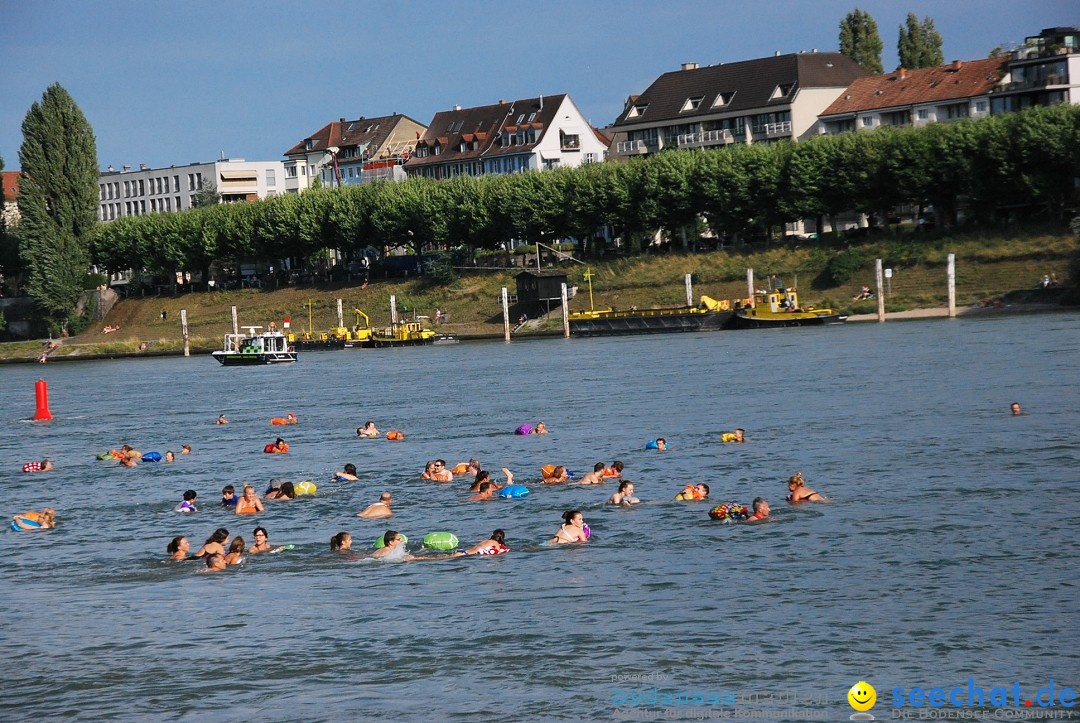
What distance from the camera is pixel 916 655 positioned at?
68.4 feet

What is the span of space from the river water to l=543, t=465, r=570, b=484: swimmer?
0.84 m

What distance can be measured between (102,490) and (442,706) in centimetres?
2473

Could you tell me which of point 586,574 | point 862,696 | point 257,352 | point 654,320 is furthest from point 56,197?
point 862,696

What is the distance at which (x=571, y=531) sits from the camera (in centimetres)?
2966

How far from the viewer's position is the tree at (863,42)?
168 m

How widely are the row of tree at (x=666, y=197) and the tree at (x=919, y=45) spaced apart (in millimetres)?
52690

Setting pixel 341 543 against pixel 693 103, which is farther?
pixel 693 103

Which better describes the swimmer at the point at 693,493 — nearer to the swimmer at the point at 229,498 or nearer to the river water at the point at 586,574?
the river water at the point at 586,574

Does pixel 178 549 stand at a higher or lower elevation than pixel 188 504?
lower

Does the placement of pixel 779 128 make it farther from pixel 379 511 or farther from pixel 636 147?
pixel 379 511

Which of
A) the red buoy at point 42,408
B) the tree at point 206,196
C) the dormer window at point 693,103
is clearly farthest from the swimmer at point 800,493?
the tree at point 206,196

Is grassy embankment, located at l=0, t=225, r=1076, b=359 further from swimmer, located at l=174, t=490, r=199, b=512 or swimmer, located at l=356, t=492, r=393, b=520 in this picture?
swimmer, located at l=174, t=490, r=199, b=512

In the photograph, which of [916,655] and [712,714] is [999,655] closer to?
[916,655]

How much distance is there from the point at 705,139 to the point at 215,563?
4746 inches
